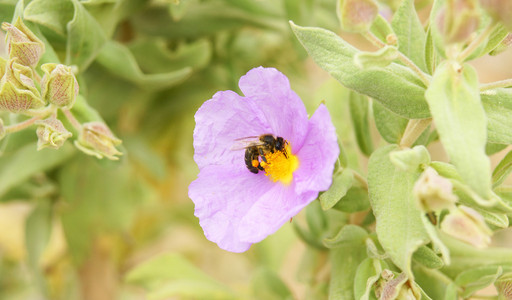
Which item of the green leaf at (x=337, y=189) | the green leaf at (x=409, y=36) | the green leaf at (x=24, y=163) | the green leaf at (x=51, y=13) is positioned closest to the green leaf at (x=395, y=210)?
the green leaf at (x=337, y=189)

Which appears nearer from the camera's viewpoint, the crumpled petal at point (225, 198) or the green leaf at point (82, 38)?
the crumpled petal at point (225, 198)

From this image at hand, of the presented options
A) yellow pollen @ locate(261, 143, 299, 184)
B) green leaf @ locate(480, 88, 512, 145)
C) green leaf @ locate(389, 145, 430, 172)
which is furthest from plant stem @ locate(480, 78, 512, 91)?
yellow pollen @ locate(261, 143, 299, 184)

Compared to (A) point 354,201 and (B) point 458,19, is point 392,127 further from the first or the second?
(B) point 458,19

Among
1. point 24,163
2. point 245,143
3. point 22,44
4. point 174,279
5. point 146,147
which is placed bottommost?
point 174,279

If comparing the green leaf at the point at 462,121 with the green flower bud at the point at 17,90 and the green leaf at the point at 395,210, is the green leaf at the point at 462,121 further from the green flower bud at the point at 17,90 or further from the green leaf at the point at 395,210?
the green flower bud at the point at 17,90

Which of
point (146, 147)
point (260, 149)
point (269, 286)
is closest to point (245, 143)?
point (260, 149)

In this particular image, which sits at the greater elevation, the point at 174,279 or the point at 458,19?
the point at 458,19
